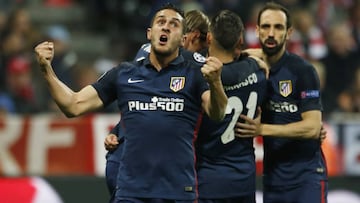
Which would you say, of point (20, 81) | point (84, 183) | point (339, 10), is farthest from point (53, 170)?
point (339, 10)

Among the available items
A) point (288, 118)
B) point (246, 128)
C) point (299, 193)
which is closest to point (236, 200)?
point (246, 128)

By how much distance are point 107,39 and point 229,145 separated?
25.2ft

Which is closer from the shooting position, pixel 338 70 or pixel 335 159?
pixel 335 159

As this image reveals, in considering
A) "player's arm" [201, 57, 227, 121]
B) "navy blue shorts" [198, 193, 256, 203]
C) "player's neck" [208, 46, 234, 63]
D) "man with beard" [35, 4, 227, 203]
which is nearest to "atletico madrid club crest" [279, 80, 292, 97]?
"player's neck" [208, 46, 234, 63]

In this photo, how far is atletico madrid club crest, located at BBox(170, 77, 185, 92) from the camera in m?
6.69

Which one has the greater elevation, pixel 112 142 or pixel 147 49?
pixel 147 49

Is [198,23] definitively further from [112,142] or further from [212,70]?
[212,70]

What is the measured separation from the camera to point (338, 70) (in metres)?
13.0

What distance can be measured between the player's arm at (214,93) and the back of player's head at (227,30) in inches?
21.2

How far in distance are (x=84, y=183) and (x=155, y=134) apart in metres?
3.69

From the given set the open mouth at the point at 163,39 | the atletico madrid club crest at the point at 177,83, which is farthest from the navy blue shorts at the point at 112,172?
the open mouth at the point at 163,39

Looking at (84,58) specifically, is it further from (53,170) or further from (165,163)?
(165,163)

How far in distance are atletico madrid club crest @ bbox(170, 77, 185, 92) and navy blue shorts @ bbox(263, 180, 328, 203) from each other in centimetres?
142

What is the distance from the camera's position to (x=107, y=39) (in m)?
14.6
